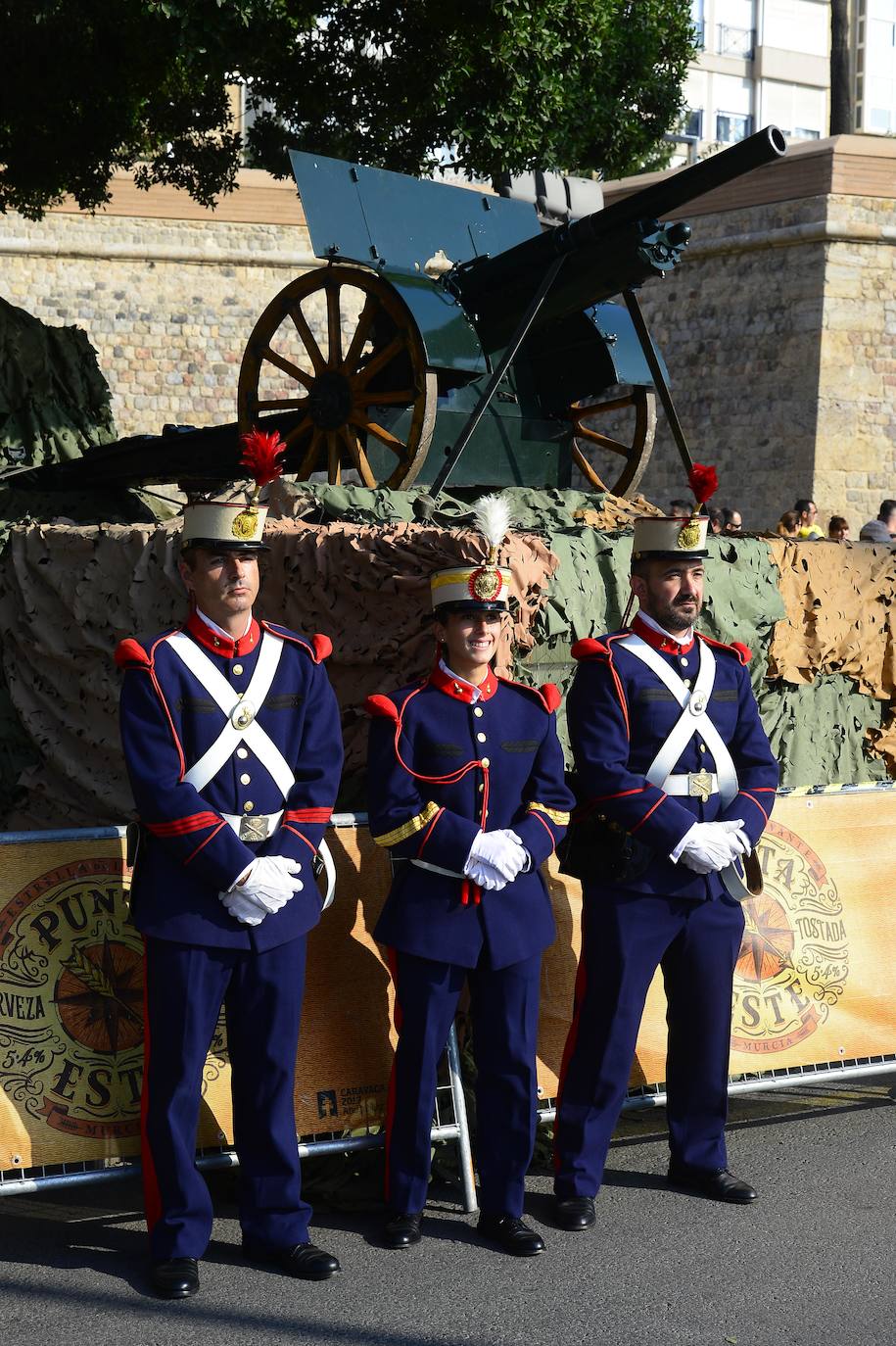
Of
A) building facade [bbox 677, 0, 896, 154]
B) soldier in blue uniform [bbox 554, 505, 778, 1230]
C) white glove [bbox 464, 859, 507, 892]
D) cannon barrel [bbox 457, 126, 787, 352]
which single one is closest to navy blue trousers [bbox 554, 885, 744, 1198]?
soldier in blue uniform [bbox 554, 505, 778, 1230]

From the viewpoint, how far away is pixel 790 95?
5178cm

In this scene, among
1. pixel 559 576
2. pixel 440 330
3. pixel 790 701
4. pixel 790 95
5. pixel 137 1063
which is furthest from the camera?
pixel 790 95

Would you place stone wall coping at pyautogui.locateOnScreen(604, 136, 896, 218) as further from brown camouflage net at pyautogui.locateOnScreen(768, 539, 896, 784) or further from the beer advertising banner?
the beer advertising banner

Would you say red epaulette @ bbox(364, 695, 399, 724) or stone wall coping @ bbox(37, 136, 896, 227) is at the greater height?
stone wall coping @ bbox(37, 136, 896, 227)

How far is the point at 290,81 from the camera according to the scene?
543 inches

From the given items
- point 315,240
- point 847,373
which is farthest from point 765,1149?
point 847,373

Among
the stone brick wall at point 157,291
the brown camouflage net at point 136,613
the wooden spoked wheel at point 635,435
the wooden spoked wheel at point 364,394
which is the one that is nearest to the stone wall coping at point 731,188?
the stone brick wall at point 157,291

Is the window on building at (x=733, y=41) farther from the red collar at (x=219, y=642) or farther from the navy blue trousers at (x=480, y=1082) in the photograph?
the navy blue trousers at (x=480, y=1082)

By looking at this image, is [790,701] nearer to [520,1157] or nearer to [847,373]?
[520,1157]

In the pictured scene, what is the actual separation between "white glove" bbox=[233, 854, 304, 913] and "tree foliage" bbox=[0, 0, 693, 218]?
862cm

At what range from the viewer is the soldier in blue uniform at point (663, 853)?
4324 mm

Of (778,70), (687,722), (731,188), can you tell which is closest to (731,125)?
(778,70)

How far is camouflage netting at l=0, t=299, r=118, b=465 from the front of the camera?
1052 centimetres

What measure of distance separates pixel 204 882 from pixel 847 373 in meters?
17.2
